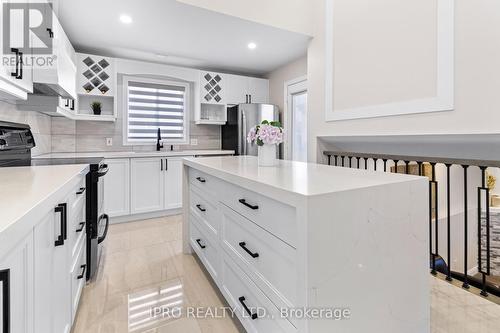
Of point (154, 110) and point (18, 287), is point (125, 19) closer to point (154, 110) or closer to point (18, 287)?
point (154, 110)

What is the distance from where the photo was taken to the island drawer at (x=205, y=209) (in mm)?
1808

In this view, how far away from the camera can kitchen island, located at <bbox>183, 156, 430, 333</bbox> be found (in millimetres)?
944

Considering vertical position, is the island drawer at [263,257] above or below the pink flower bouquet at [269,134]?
below

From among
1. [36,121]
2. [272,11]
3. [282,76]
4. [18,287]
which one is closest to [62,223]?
[18,287]

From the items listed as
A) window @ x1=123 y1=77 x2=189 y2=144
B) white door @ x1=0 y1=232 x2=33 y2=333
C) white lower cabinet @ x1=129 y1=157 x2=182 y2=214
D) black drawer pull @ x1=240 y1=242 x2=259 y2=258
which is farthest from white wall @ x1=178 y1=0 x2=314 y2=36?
white door @ x1=0 y1=232 x2=33 y2=333

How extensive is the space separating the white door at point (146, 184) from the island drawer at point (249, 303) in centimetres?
241

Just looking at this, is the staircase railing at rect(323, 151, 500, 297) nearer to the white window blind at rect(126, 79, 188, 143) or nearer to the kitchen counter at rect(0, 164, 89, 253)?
the kitchen counter at rect(0, 164, 89, 253)

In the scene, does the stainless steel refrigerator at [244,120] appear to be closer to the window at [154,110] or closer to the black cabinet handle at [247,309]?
the window at [154,110]

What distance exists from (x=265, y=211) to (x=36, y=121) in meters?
3.01

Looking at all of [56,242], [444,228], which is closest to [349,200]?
[56,242]

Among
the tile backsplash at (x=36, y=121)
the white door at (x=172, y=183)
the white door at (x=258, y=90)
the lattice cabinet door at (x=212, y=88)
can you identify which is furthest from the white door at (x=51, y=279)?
the white door at (x=258, y=90)

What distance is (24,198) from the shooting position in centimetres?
87

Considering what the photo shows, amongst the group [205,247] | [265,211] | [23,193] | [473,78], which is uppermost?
[473,78]

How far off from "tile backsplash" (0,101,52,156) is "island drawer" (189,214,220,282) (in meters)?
1.68
